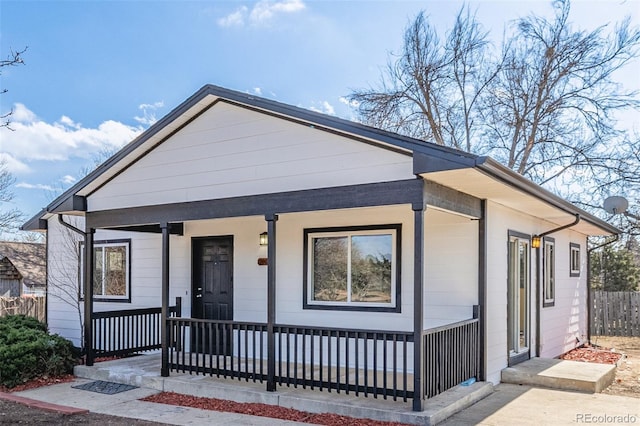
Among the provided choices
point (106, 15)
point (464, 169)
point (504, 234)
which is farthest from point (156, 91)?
point (464, 169)

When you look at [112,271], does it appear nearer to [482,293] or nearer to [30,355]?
[30,355]

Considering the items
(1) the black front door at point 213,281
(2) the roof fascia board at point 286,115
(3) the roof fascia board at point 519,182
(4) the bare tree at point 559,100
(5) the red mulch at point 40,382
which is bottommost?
(5) the red mulch at point 40,382

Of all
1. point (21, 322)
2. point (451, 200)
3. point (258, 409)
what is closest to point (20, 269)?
point (21, 322)

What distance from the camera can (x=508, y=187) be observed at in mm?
6598

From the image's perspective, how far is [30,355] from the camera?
8320 millimetres

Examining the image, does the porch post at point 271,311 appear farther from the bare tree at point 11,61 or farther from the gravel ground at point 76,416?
the bare tree at point 11,61

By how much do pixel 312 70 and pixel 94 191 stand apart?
32.4ft

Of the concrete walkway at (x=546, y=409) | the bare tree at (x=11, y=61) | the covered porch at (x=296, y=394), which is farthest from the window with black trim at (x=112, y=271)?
the concrete walkway at (x=546, y=409)

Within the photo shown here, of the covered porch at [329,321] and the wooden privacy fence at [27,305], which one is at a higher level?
the covered porch at [329,321]

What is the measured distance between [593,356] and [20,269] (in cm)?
2362

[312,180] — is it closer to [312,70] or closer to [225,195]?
[225,195]

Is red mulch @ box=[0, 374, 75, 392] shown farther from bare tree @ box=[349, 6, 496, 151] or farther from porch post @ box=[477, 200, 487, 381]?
bare tree @ box=[349, 6, 496, 151]

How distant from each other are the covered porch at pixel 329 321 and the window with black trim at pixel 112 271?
838 mm

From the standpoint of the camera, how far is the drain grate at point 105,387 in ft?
25.4
